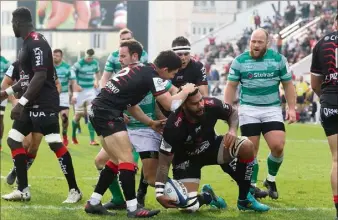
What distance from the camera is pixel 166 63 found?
8898 mm

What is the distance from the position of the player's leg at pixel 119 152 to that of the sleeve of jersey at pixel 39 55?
4.05 feet

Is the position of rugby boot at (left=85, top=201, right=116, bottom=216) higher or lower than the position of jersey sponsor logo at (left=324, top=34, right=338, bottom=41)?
lower

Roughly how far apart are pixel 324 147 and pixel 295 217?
10.5m

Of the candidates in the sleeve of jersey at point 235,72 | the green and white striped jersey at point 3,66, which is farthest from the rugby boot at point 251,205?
the green and white striped jersey at point 3,66

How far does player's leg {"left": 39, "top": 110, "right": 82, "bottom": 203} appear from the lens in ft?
33.1

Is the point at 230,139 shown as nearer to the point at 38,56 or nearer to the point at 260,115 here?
the point at 260,115

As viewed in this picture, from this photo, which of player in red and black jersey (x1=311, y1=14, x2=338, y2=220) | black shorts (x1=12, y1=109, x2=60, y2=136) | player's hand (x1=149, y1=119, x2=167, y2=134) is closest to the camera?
player in red and black jersey (x1=311, y1=14, x2=338, y2=220)

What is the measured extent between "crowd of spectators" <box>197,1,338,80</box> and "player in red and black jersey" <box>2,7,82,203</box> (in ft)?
77.2

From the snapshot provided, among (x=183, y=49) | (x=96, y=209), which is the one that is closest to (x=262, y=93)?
(x=183, y=49)

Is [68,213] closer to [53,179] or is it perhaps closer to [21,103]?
[21,103]

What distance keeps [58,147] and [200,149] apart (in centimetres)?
201

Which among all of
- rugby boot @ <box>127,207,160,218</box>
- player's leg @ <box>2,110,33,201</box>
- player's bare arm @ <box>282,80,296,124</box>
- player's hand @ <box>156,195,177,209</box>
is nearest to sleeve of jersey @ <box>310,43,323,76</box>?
player's bare arm @ <box>282,80,296,124</box>

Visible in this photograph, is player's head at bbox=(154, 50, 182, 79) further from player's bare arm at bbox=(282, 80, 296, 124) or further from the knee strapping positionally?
the knee strapping

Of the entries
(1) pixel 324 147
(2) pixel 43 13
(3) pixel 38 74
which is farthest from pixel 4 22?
(3) pixel 38 74
